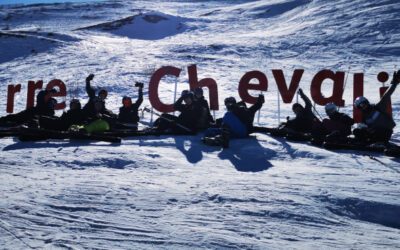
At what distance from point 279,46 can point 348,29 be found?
4.54 meters

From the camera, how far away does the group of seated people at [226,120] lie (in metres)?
7.78

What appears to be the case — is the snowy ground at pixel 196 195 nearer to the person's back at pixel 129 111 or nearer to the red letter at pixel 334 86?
the red letter at pixel 334 86

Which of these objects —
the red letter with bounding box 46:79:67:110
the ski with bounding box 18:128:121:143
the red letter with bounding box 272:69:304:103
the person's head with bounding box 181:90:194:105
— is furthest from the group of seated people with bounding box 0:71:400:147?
the red letter with bounding box 46:79:67:110

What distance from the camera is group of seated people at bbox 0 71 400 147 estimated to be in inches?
306

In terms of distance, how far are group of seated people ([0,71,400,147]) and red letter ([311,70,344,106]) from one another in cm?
311

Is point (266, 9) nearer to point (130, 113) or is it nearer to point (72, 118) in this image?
point (130, 113)

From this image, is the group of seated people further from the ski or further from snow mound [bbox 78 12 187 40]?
snow mound [bbox 78 12 187 40]

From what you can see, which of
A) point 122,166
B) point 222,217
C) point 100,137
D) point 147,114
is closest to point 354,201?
point 222,217

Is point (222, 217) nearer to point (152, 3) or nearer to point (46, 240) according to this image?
point (46, 240)

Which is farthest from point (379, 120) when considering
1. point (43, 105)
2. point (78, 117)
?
point (43, 105)

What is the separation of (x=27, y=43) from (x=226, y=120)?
85.7 feet

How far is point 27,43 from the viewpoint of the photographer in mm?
31016

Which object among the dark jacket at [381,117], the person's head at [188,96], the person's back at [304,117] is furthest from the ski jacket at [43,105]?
the dark jacket at [381,117]

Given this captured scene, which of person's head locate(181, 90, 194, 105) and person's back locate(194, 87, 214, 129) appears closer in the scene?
person's head locate(181, 90, 194, 105)
